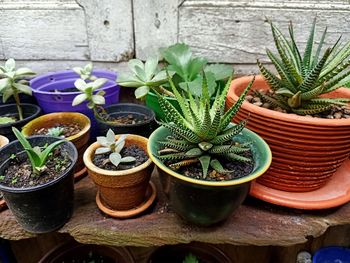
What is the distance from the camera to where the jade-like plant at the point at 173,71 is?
976 millimetres

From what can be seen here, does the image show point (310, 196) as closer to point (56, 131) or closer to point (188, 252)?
point (188, 252)

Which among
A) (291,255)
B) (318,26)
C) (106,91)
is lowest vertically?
(291,255)

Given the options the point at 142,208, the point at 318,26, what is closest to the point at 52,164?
the point at 142,208

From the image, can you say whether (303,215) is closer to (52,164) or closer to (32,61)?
(52,164)

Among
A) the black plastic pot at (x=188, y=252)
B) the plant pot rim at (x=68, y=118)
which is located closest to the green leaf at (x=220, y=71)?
the plant pot rim at (x=68, y=118)

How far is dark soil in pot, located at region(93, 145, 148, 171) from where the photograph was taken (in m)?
0.80

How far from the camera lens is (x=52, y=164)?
820 millimetres

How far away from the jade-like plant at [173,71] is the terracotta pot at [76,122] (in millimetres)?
176

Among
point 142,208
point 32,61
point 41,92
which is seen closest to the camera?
point 142,208

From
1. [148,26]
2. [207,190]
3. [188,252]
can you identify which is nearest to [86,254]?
[188,252]

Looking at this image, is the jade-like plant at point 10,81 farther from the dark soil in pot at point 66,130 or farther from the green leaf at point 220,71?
the green leaf at point 220,71

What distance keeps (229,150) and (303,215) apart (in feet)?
1.05

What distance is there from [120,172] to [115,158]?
46mm

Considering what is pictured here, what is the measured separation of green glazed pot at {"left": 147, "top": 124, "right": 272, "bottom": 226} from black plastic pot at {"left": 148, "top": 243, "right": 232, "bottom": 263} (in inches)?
19.0
